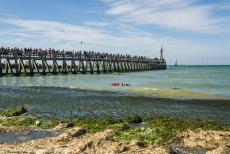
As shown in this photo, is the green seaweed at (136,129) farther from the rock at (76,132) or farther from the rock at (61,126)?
the rock at (76,132)

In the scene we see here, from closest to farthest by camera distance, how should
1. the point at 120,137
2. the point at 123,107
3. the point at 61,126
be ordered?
the point at 120,137, the point at 61,126, the point at 123,107

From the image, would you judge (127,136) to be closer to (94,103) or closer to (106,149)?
(106,149)

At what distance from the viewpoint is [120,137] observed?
13633 millimetres

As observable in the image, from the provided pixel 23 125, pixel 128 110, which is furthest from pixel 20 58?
pixel 23 125

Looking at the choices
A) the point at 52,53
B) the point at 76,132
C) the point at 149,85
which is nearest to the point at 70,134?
the point at 76,132

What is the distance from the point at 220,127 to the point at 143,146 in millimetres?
5402

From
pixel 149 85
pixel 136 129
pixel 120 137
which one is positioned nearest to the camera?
pixel 120 137

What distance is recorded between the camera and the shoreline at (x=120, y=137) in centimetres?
1195

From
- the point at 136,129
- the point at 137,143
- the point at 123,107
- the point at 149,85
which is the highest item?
the point at 137,143

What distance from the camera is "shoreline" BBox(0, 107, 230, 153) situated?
39.2 ft

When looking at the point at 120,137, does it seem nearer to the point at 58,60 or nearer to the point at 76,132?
the point at 76,132

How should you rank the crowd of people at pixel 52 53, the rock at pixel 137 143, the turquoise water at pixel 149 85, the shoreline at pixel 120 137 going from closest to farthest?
the shoreline at pixel 120 137 < the rock at pixel 137 143 < the turquoise water at pixel 149 85 < the crowd of people at pixel 52 53

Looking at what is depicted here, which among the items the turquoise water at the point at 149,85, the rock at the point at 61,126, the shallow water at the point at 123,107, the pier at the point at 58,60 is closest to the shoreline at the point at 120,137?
the rock at the point at 61,126

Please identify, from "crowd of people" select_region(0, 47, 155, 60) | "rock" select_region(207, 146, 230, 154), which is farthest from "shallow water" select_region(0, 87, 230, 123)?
"crowd of people" select_region(0, 47, 155, 60)
